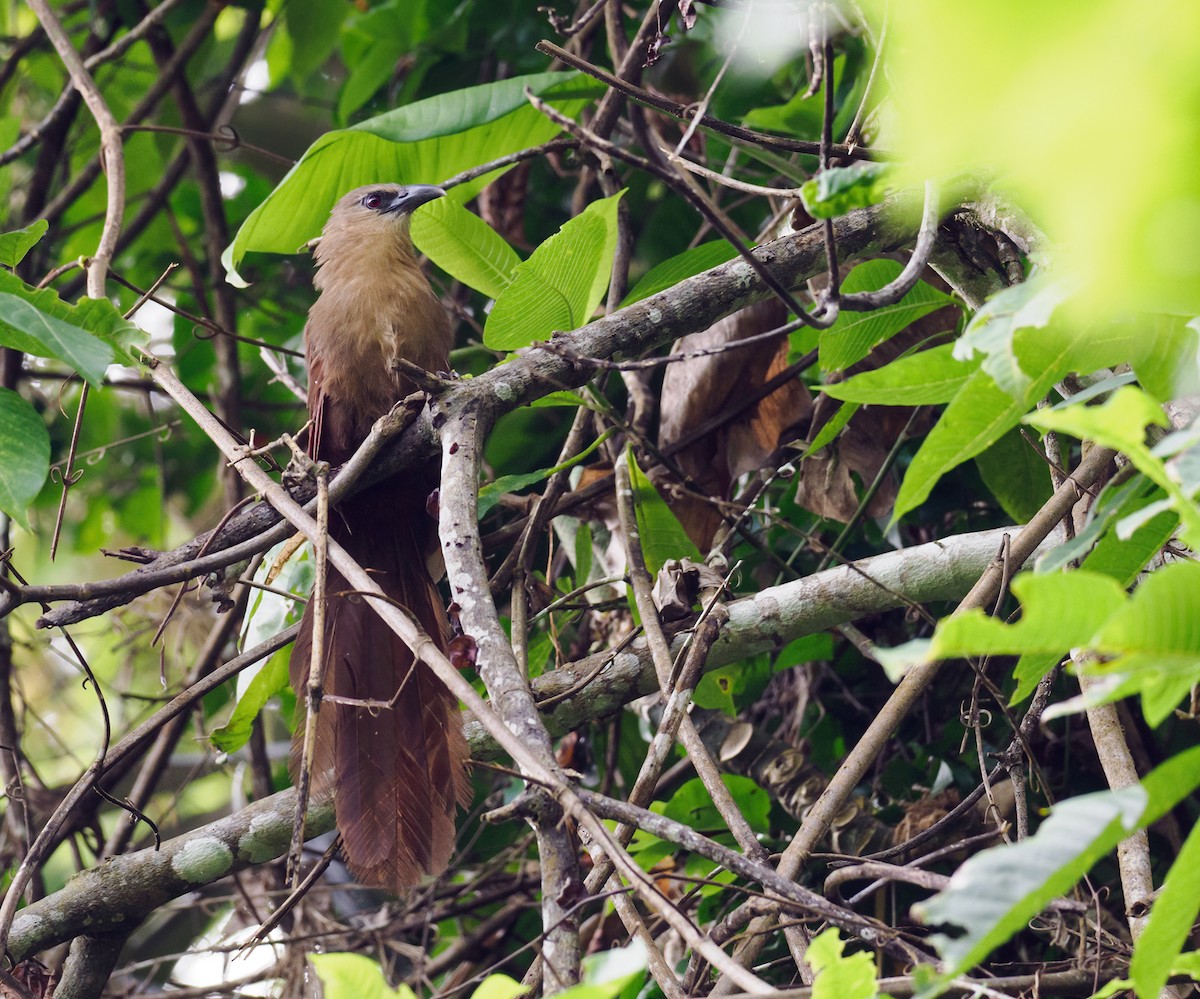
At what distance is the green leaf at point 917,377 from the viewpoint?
1239 mm

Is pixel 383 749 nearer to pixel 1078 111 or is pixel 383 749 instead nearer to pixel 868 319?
pixel 868 319

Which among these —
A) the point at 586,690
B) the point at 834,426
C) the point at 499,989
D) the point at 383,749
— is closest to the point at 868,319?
the point at 834,426

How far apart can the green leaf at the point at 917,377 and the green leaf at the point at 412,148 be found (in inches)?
55.2

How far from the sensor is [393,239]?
3.18 m

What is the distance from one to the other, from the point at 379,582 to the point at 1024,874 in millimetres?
2083

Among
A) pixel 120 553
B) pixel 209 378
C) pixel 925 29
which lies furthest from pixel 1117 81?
pixel 209 378

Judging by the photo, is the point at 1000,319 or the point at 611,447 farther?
the point at 611,447

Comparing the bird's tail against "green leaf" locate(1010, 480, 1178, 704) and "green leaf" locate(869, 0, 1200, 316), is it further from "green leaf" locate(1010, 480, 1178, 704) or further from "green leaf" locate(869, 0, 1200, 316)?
"green leaf" locate(869, 0, 1200, 316)

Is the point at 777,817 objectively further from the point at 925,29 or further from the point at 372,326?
the point at 925,29

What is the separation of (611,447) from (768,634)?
2.27ft

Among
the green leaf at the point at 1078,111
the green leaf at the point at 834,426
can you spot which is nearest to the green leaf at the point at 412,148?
the green leaf at the point at 834,426

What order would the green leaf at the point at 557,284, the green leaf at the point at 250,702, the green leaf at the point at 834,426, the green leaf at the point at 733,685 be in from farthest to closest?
1. the green leaf at the point at 250,702
2. the green leaf at the point at 733,685
3. the green leaf at the point at 834,426
4. the green leaf at the point at 557,284

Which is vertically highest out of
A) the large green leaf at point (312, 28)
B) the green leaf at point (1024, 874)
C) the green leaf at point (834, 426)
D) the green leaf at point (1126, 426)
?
the large green leaf at point (312, 28)

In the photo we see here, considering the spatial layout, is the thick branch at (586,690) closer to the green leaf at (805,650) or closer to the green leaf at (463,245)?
the green leaf at (805,650)
